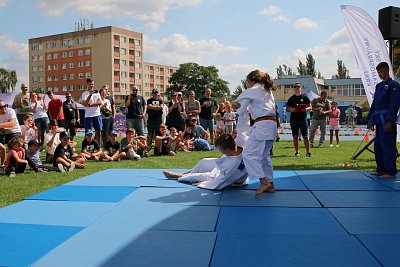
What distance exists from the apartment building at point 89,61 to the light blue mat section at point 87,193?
7060cm

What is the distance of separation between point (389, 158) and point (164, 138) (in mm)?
6156

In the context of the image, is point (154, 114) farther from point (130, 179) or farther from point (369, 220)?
point (369, 220)

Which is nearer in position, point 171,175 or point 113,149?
point 171,175

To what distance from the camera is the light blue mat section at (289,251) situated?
2.75m

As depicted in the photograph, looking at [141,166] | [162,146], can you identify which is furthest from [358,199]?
[162,146]

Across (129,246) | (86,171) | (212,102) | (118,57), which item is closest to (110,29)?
(118,57)

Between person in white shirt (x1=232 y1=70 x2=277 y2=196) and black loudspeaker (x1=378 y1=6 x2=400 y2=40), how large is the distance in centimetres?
463

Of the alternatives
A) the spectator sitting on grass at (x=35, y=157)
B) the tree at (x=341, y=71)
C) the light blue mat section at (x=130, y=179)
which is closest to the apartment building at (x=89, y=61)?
the tree at (x=341, y=71)

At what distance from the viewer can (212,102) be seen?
493 inches

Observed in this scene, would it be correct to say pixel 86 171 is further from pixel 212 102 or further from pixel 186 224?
pixel 212 102

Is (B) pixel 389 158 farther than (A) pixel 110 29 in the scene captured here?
No

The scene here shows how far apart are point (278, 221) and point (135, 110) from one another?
25.6ft

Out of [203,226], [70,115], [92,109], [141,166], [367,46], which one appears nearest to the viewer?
[203,226]

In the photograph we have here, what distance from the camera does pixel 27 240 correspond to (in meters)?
3.26
